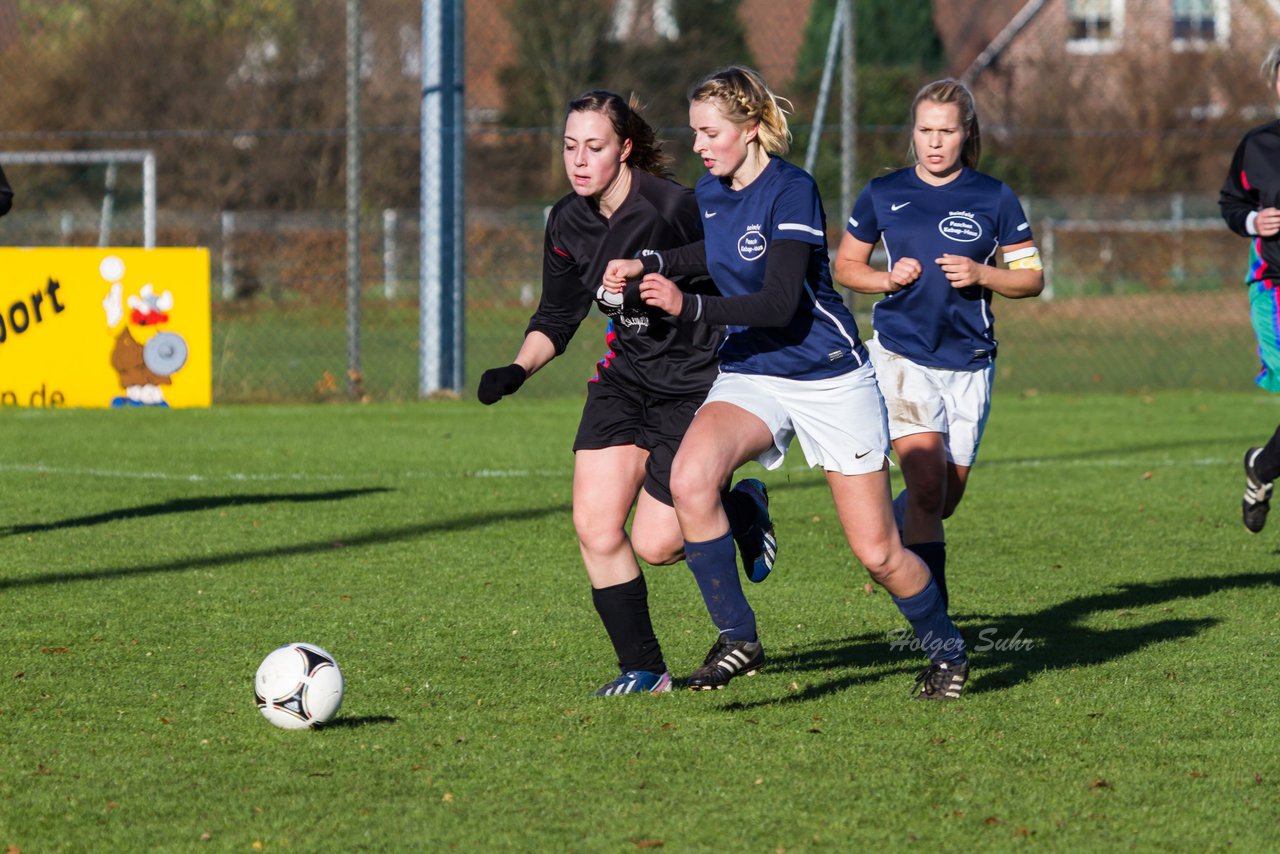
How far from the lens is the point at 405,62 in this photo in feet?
91.1

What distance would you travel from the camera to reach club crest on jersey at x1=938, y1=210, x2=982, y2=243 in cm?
540

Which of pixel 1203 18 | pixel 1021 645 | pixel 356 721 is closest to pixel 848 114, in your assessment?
pixel 1021 645

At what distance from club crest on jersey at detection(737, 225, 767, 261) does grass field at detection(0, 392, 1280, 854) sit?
4.18 ft

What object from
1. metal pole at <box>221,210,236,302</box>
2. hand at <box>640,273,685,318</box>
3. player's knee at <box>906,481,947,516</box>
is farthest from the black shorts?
metal pole at <box>221,210,236,302</box>

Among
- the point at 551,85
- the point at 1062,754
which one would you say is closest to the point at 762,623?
the point at 1062,754

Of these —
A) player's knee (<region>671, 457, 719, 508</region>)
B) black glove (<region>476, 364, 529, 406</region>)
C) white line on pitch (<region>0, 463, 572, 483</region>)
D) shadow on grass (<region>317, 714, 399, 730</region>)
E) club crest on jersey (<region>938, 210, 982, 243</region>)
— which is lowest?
white line on pitch (<region>0, 463, 572, 483</region>)

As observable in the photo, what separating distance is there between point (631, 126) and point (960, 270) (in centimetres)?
108

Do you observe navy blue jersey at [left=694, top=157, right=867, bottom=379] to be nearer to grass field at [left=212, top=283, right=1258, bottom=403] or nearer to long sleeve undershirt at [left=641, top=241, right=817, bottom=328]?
long sleeve undershirt at [left=641, top=241, right=817, bottom=328]

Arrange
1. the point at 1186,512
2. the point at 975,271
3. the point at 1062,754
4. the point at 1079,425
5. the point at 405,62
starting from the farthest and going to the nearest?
the point at 405,62
the point at 1079,425
the point at 1186,512
the point at 975,271
the point at 1062,754

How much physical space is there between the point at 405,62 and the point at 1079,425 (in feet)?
58.4

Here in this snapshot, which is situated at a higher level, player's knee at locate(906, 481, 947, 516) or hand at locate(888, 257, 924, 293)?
hand at locate(888, 257, 924, 293)

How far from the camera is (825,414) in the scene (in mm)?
4660

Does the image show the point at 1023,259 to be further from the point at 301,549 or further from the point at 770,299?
the point at 301,549

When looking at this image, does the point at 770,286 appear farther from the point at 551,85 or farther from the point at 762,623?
the point at 551,85
